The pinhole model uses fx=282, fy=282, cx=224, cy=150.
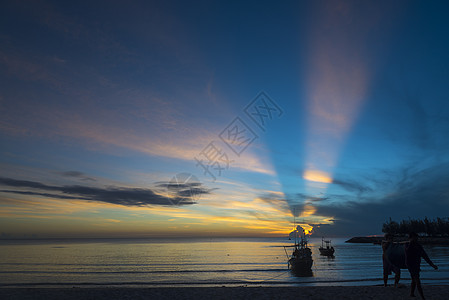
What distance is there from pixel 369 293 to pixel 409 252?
524cm

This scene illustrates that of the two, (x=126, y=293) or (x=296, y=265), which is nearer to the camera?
(x=126, y=293)

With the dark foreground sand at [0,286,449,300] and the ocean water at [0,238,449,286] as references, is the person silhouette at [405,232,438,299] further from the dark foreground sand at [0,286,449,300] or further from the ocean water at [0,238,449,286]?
the ocean water at [0,238,449,286]

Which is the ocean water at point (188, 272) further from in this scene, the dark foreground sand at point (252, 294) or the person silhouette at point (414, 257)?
the person silhouette at point (414, 257)

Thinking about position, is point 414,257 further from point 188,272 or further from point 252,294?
point 188,272

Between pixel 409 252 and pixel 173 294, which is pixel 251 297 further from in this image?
pixel 409 252

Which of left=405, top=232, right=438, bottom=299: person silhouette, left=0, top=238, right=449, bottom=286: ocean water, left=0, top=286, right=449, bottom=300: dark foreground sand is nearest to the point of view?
left=405, top=232, right=438, bottom=299: person silhouette

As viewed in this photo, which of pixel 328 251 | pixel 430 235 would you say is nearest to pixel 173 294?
pixel 328 251

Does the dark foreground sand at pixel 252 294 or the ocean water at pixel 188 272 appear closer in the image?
the dark foreground sand at pixel 252 294

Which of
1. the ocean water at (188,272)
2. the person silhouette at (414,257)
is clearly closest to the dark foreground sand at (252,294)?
the person silhouette at (414,257)

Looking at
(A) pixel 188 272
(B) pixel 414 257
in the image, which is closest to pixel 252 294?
(B) pixel 414 257

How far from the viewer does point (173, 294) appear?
18.3 meters

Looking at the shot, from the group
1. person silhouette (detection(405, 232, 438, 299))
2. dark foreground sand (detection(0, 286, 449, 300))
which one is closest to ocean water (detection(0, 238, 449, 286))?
Answer: dark foreground sand (detection(0, 286, 449, 300))

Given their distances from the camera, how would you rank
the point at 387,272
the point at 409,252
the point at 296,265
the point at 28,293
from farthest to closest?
the point at 296,265, the point at 28,293, the point at 387,272, the point at 409,252

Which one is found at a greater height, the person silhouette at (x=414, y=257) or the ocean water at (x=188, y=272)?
the person silhouette at (x=414, y=257)
